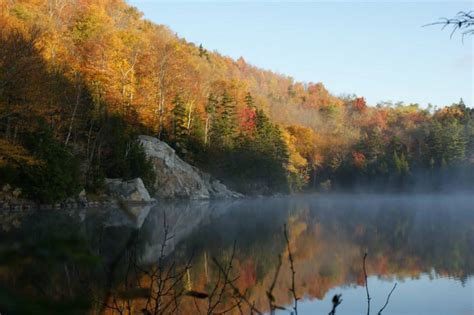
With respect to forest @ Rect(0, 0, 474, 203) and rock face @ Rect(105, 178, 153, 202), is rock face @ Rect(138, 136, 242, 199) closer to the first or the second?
forest @ Rect(0, 0, 474, 203)

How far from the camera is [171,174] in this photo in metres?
33.5

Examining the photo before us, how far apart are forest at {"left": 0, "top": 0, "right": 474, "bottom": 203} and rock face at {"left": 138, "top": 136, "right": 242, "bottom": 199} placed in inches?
74.0

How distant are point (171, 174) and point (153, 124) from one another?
4501 millimetres

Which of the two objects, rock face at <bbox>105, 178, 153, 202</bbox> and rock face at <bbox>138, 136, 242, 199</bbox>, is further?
rock face at <bbox>138, 136, 242, 199</bbox>

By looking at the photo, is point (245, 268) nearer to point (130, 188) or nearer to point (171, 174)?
point (130, 188)

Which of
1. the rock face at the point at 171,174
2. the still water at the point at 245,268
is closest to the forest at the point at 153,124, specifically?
the rock face at the point at 171,174

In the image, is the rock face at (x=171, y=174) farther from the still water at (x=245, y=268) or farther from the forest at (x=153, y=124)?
the still water at (x=245, y=268)

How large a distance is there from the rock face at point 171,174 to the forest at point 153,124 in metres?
1.88

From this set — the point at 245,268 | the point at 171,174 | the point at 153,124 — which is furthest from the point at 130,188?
the point at 245,268

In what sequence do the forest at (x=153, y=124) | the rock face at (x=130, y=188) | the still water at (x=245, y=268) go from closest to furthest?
the still water at (x=245, y=268) → the forest at (x=153, y=124) → the rock face at (x=130, y=188)

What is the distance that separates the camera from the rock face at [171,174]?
3294 cm

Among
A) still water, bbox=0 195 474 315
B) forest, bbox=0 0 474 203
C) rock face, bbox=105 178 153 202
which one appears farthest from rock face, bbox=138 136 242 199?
still water, bbox=0 195 474 315

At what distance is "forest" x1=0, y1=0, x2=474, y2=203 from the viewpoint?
2025 cm

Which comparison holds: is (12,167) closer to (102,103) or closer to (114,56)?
(102,103)
